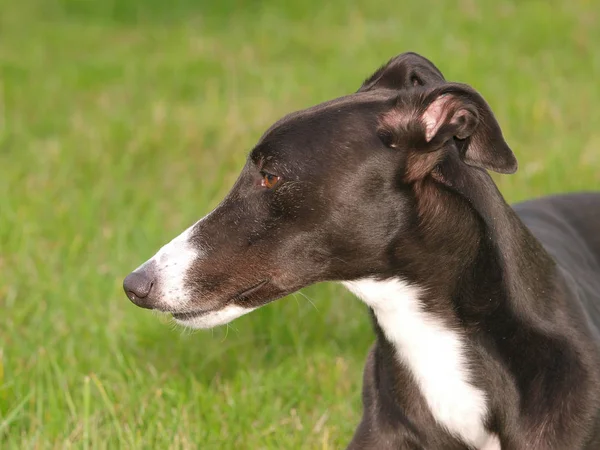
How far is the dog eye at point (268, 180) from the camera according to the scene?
3811 millimetres

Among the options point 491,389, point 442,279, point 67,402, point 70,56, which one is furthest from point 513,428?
point 70,56

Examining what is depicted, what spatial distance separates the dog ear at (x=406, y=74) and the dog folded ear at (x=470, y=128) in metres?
0.49

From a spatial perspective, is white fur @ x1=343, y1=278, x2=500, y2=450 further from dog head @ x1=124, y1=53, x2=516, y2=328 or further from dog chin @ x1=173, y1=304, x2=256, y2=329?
dog chin @ x1=173, y1=304, x2=256, y2=329

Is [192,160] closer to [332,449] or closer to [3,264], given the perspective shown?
[3,264]

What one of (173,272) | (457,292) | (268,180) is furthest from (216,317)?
(457,292)

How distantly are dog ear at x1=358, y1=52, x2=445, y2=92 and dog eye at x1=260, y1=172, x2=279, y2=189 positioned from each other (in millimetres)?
662

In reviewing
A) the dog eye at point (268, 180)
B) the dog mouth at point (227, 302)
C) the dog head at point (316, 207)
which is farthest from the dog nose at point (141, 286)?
the dog eye at point (268, 180)

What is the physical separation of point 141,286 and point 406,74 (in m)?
1.32

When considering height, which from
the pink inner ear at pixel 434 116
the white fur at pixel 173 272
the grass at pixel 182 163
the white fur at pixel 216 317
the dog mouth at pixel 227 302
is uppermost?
the pink inner ear at pixel 434 116

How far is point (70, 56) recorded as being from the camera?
37.1 ft

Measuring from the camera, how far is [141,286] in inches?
150

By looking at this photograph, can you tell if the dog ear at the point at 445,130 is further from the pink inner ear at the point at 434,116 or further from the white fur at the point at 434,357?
the white fur at the point at 434,357

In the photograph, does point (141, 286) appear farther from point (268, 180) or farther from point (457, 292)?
point (457, 292)

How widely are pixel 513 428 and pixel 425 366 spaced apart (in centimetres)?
38
